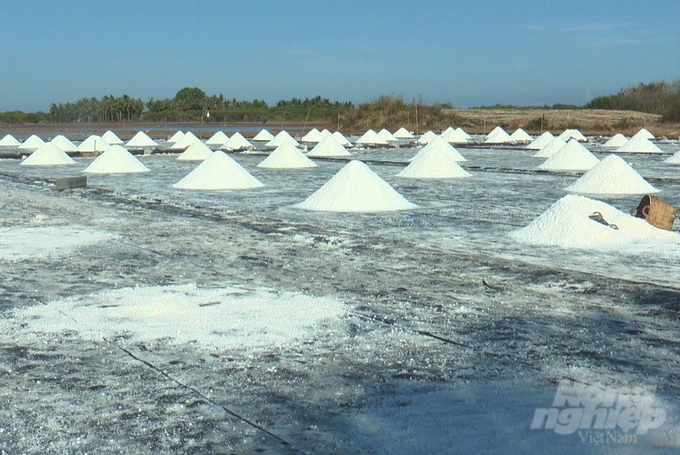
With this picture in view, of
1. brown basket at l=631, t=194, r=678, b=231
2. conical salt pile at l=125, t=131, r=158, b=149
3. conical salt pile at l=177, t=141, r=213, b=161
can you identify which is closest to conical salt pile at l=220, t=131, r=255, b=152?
conical salt pile at l=125, t=131, r=158, b=149

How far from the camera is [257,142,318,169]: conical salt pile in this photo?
52.0 feet

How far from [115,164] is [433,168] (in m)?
5.22

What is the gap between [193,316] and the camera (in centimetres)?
414

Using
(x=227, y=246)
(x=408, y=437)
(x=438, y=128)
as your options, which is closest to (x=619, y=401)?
(x=408, y=437)

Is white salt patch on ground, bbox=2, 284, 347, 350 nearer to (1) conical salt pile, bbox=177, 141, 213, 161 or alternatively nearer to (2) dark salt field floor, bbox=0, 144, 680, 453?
(2) dark salt field floor, bbox=0, 144, 680, 453

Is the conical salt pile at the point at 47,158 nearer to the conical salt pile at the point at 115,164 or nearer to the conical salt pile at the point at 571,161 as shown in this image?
the conical salt pile at the point at 115,164

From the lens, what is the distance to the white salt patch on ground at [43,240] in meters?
6.10

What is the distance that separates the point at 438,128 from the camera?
40.8 metres

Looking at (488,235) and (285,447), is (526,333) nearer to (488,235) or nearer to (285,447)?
(285,447)


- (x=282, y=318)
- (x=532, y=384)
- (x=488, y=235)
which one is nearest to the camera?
(x=532, y=384)

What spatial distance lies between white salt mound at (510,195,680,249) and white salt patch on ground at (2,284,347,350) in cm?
248

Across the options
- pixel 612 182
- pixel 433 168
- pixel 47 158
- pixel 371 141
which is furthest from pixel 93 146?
pixel 612 182

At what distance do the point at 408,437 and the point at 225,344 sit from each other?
4.00 feet

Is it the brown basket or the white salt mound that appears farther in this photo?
the brown basket
